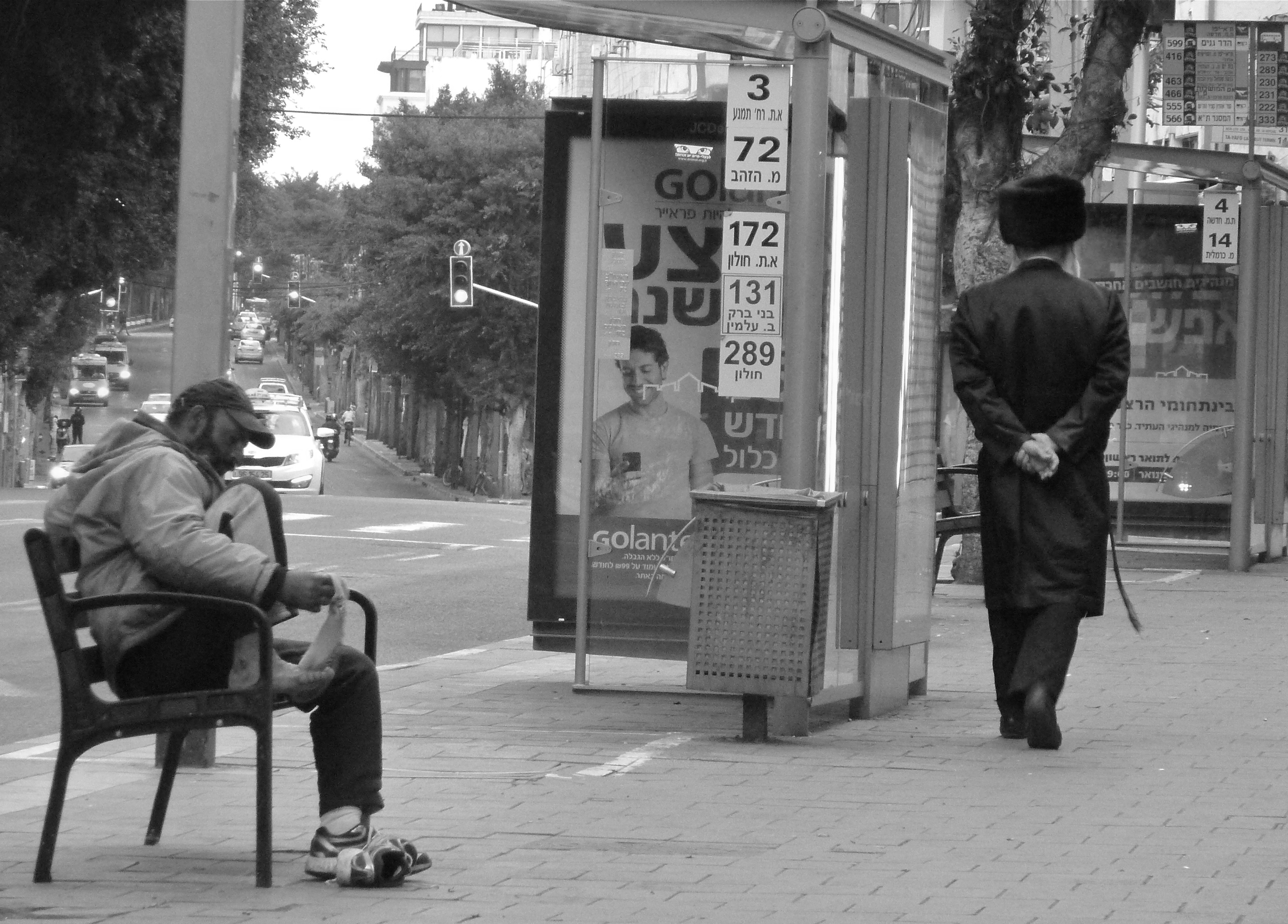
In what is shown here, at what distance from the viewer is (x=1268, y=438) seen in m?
17.9

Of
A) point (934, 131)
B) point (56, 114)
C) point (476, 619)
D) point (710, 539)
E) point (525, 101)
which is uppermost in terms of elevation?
point (525, 101)

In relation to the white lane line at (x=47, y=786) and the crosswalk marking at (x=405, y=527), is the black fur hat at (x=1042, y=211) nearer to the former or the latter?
the white lane line at (x=47, y=786)

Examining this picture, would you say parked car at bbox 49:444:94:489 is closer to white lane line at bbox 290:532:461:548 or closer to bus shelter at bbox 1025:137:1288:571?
white lane line at bbox 290:532:461:548

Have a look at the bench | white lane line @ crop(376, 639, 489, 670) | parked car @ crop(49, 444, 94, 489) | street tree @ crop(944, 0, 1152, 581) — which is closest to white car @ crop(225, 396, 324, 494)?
parked car @ crop(49, 444, 94, 489)

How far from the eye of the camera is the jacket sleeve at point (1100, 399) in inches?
297

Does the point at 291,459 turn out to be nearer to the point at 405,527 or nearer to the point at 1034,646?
the point at 405,527

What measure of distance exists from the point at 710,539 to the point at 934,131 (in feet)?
7.11

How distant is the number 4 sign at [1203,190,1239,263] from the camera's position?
16.7 meters

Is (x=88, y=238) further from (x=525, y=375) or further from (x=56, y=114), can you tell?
(x=525, y=375)

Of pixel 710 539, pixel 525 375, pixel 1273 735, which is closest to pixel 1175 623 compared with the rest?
pixel 1273 735

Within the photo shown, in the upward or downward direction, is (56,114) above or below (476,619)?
above

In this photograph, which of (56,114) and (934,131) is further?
(56,114)

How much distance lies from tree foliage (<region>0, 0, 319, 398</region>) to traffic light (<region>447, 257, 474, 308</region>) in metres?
7.44

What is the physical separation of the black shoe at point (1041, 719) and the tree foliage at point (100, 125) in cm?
2012
